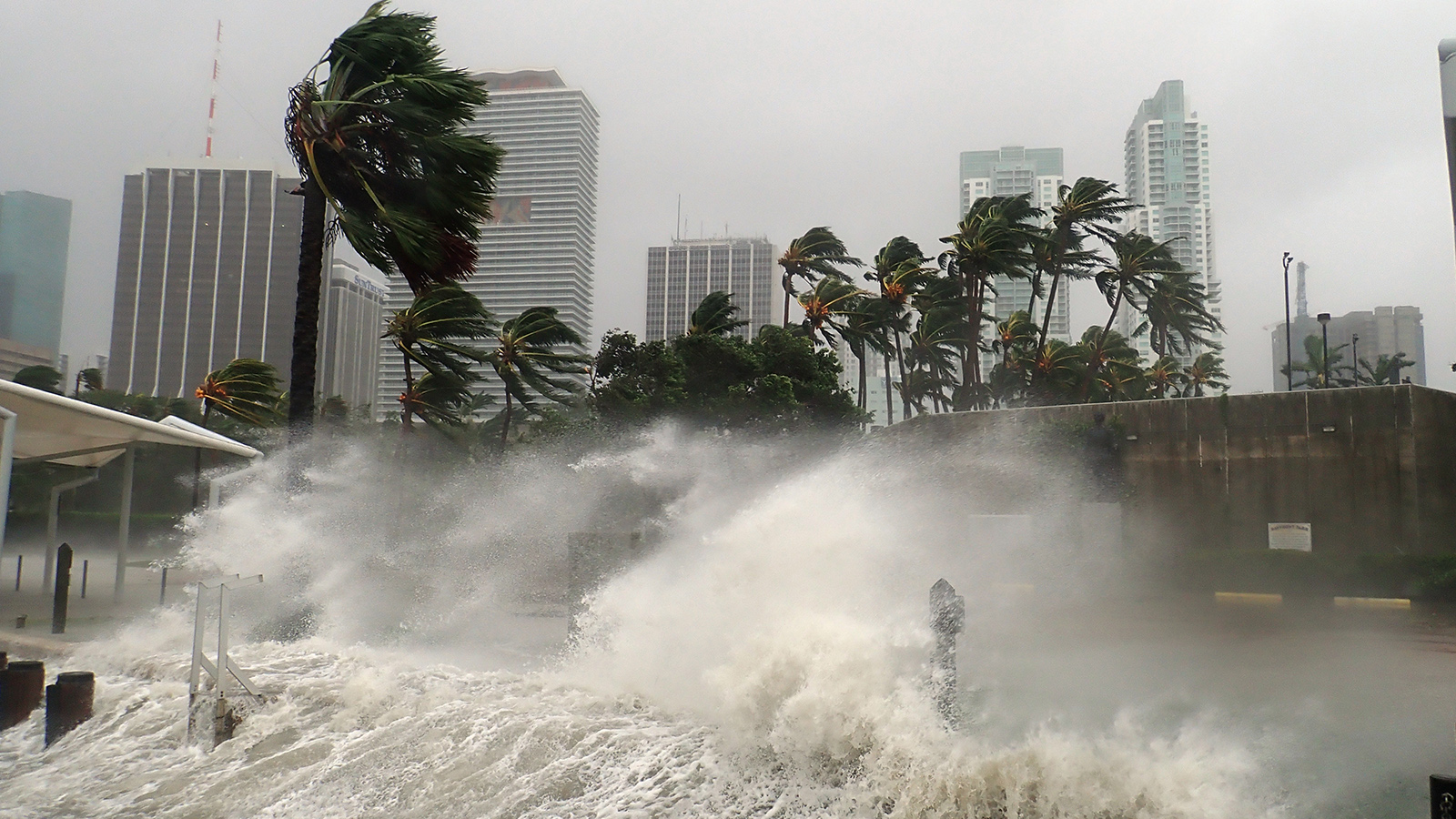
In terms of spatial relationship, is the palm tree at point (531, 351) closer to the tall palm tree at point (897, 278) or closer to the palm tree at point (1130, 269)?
the tall palm tree at point (897, 278)

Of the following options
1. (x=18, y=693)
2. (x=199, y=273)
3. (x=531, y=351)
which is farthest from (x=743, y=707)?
(x=199, y=273)

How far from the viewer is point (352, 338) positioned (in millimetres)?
70938

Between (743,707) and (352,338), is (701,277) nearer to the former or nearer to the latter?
(352,338)

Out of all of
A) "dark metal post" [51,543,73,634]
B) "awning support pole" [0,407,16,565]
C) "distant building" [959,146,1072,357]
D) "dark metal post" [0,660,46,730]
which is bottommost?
"dark metal post" [0,660,46,730]

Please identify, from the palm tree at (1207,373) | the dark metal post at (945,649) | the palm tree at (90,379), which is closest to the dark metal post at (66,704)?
the dark metal post at (945,649)

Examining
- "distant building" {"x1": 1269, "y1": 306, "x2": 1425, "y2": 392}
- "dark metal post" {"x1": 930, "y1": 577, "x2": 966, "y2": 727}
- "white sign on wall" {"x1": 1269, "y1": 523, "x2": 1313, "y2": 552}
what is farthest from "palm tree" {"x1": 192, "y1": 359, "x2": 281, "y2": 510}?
"distant building" {"x1": 1269, "y1": 306, "x2": 1425, "y2": 392}

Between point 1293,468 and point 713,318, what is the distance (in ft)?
60.4

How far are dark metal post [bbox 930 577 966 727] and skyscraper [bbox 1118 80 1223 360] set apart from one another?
10933cm

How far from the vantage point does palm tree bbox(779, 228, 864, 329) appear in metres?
38.6

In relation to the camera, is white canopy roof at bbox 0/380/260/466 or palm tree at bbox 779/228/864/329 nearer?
white canopy roof at bbox 0/380/260/466

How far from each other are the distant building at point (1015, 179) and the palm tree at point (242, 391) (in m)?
88.3

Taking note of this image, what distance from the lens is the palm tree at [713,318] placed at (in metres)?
32.7

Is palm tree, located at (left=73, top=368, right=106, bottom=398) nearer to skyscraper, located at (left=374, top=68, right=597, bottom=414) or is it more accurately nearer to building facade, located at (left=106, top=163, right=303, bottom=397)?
building facade, located at (left=106, top=163, right=303, bottom=397)

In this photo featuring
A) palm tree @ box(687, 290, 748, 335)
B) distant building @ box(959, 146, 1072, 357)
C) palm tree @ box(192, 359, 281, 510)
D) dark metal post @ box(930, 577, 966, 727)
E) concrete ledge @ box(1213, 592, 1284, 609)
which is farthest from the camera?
distant building @ box(959, 146, 1072, 357)
